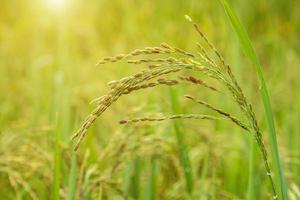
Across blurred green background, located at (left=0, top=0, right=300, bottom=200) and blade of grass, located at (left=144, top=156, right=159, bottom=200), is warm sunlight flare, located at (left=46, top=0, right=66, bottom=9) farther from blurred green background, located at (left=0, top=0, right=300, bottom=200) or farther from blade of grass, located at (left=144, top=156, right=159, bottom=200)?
blade of grass, located at (left=144, top=156, right=159, bottom=200)

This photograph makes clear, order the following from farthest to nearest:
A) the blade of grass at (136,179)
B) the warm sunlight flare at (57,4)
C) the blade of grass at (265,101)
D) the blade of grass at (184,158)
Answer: the warm sunlight flare at (57,4)
the blade of grass at (136,179)
the blade of grass at (184,158)
the blade of grass at (265,101)

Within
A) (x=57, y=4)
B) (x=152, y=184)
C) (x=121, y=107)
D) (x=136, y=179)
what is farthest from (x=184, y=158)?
(x=57, y=4)

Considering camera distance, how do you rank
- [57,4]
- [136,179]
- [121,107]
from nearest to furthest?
1. [136,179]
2. [121,107]
3. [57,4]

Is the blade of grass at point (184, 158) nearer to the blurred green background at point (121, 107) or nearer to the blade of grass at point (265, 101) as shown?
the blurred green background at point (121, 107)

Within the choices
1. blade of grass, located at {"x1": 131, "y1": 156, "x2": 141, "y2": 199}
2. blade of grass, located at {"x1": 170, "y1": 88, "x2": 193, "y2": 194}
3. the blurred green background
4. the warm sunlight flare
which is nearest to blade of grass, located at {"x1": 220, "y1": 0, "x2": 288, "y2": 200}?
the blurred green background

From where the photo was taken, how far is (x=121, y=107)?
2424 millimetres

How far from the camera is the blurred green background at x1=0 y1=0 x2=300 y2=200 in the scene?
1573mm

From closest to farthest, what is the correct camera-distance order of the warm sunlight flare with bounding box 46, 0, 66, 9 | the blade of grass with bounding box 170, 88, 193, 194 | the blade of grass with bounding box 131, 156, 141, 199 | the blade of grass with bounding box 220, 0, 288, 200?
1. the blade of grass with bounding box 220, 0, 288, 200
2. the blade of grass with bounding box 170, 88, 193, 194
3. the blade of grass with bounding box 131, 156, 141, 199
4. the warm sunlight flare with bounding box 46, 0, 66, 9

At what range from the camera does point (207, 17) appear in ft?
14.4

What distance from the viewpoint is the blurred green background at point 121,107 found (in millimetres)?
1573

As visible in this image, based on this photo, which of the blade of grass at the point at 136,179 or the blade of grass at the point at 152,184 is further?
the blade of grass at the point at 136,179

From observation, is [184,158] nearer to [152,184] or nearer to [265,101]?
[152,184]

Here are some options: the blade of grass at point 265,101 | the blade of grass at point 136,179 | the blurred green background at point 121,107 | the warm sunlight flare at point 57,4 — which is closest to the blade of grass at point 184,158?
the blurred green background at point 121,107

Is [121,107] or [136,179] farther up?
[121,107]
